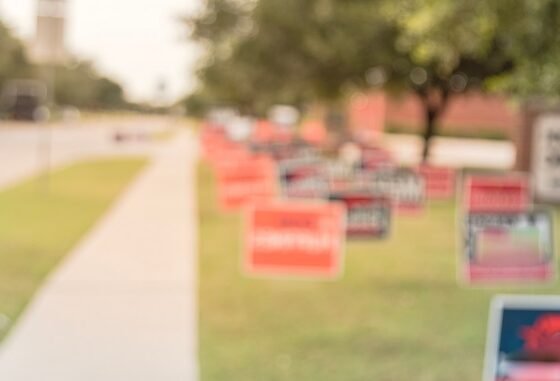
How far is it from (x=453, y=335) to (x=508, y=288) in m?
2.27

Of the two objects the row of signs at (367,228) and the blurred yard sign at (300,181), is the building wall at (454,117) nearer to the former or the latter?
the blurred yard sign at (300,181)

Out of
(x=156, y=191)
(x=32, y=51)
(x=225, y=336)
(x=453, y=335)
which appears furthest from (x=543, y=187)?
(x=156, y=191)

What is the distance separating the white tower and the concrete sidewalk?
166 inches

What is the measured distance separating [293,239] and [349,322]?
129 centimetres

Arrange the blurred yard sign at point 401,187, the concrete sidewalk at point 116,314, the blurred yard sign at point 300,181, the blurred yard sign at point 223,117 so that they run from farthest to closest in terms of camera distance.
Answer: the blurred yard sign at point 223,117 → the blurred yard sign at point 401,187 → the blurred yard sign at point 300,181 → the concrete sidewalk at point 116,314

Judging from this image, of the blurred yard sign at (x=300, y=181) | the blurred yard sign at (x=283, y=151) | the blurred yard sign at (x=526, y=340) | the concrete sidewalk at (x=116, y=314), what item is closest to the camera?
the blurred yard sign at (x=526, y=340)

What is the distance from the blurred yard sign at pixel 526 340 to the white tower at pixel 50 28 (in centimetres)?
1484

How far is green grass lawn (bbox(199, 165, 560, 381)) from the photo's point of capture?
691 centimetres

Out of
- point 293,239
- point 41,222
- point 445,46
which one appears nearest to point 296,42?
point 445,46

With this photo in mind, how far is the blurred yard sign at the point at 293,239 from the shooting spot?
7.33 m

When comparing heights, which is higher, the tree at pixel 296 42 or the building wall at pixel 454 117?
the tree at pixel 296 42

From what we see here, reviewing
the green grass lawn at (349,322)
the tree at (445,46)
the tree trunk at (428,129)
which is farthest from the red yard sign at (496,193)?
the tree trunk at (428,129)

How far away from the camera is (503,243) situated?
7906mm

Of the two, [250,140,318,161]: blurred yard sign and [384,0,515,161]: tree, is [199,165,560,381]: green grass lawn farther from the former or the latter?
[384,0,515,161]: tree
